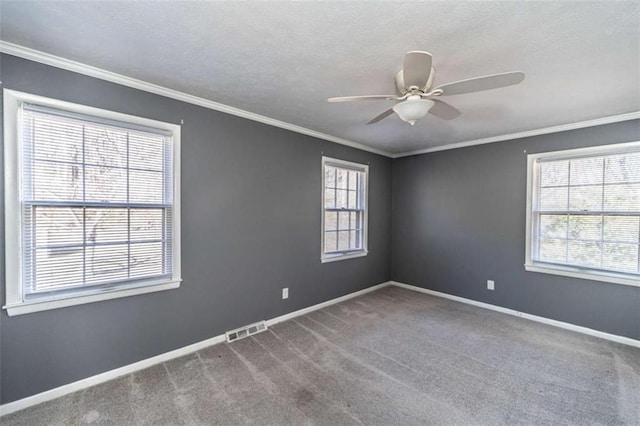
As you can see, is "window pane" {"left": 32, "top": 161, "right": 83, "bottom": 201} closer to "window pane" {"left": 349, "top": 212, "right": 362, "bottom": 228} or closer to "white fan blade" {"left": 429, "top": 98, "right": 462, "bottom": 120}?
"white fan blade" {"left": 429, "top": 98, "right": 462, "bottom": 120}

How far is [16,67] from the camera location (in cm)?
188

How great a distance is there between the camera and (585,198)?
325 centimetres

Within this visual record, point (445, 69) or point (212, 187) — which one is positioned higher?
point (445, 69)

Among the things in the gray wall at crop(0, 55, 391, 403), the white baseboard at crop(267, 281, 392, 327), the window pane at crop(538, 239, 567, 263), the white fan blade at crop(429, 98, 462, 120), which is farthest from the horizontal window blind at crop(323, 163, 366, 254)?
the window pane at crop(538, 239, 567, 263)

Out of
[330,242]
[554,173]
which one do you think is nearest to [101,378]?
[330,242]

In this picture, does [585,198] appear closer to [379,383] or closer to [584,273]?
[584,273]

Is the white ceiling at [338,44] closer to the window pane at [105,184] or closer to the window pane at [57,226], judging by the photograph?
the window pane at [105,184]

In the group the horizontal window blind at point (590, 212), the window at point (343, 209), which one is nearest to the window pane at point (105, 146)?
the window at point (343, 209)

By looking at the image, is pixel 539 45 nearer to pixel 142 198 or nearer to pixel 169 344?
pixel 142 198

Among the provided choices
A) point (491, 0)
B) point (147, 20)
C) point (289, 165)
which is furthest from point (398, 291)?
point (147, 20)

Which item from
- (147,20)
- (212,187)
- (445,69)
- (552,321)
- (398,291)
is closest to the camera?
(147,20)

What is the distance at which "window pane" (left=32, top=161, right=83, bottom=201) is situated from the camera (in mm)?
1942

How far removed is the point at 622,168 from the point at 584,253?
1017 mm

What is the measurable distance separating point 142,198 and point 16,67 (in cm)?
114
